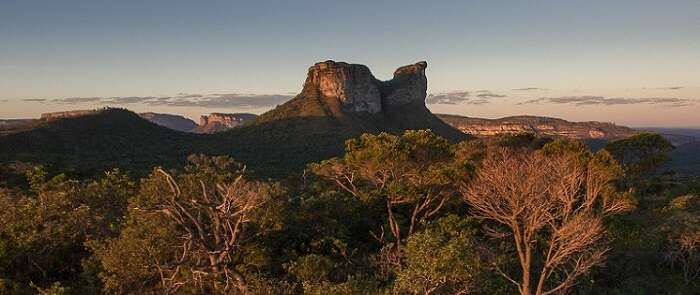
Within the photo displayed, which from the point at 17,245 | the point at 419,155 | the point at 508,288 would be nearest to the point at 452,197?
the point at 419,155

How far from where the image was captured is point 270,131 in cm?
12500

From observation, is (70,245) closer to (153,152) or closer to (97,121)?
(153,152)

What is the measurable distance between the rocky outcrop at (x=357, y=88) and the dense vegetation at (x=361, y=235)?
117m

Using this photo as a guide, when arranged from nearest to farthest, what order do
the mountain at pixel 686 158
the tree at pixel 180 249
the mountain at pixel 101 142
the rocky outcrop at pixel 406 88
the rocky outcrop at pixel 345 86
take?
the tree at pixel 180 249 < the mountain at pixel 101 142 < the mountain at pixel 686 158 < the rocky outcrop at pixel 345 86 < the rocky outcrop at pixel 406 88

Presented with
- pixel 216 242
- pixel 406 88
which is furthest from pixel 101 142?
pixel 406 88

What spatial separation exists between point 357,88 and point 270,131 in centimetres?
4412

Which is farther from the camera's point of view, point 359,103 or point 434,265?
point 359,103

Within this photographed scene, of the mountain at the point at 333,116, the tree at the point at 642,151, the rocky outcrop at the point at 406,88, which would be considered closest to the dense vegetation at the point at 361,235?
the tree at the point at 642,151

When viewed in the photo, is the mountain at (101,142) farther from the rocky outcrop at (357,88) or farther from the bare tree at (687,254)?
the bare tree at (687,254)

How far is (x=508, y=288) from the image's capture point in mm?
22641

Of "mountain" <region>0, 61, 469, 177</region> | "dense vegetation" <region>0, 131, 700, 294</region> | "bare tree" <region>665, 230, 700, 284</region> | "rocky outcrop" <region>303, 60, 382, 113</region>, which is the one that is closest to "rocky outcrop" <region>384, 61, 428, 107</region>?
"mountain" <region>0, 61, 469, 177</region>

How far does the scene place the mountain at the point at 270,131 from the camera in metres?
83.8

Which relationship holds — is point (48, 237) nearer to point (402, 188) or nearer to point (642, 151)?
point (402, 188)

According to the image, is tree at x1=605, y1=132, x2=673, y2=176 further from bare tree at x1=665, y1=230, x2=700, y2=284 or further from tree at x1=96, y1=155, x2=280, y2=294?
tree at x1=96, y1=155, x2=280, y2=294
